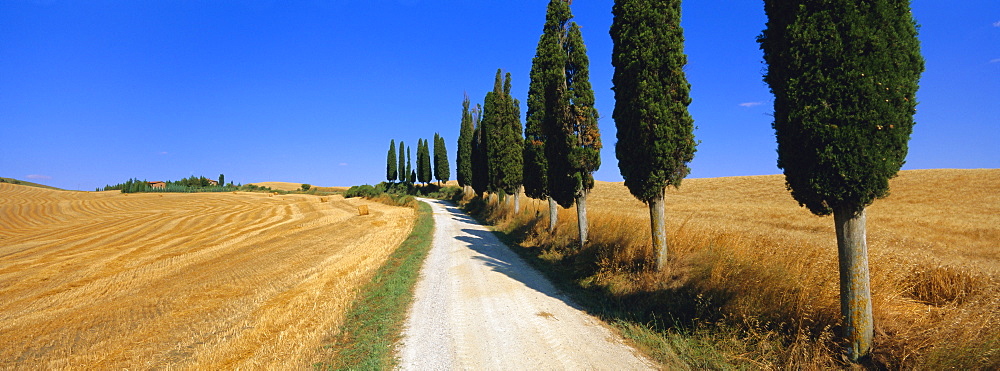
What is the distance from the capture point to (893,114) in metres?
4.04

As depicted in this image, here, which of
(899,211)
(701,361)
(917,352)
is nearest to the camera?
(917,352)

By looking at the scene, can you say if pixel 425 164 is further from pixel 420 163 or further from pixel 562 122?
pixel 562 122

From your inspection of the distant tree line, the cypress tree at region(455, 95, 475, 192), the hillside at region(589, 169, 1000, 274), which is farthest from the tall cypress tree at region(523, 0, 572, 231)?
the distant tree line

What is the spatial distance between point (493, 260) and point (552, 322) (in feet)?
19.5

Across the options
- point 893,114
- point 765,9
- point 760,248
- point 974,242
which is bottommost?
point 974,242

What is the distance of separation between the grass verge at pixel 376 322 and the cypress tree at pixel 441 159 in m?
65.0

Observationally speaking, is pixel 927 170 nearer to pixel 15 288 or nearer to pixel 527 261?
pixel 527 261

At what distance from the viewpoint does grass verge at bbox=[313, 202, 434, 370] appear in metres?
4.96

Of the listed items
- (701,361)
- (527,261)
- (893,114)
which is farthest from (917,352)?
(527,261)

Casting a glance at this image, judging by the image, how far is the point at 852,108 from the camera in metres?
4.16

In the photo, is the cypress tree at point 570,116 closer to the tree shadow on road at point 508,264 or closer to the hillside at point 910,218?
the tree shadow on road at point 508,264

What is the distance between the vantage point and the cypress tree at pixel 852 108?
4.09 metres

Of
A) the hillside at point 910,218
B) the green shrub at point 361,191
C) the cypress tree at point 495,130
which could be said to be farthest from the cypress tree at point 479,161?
the green shrub at point 361,191

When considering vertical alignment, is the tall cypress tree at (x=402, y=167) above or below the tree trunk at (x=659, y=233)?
above
